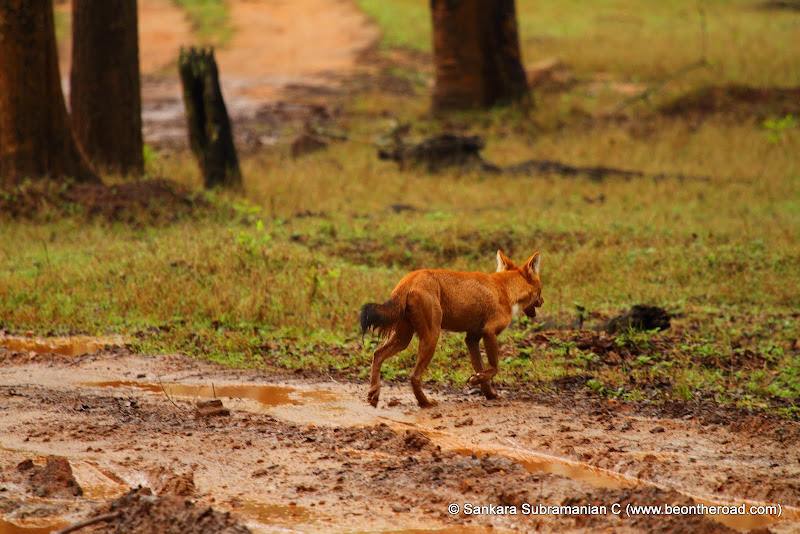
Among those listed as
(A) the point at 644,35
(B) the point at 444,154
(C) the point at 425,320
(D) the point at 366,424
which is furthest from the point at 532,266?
(A) the point at 644,35

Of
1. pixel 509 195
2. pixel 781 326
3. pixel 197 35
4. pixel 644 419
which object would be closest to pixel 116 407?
pixel 644 419

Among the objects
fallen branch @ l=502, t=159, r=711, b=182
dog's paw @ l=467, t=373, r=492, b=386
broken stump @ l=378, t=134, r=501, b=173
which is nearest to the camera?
dog's paw @ l=467, t=373, r=492, b=386

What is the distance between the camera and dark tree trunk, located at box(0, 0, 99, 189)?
1073cm

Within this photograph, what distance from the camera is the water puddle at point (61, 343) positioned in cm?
701

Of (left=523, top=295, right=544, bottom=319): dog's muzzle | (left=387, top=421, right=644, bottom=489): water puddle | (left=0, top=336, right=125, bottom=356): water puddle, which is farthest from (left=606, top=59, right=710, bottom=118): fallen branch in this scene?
(left=387, top=421, right=644, bottom=489): water puddle

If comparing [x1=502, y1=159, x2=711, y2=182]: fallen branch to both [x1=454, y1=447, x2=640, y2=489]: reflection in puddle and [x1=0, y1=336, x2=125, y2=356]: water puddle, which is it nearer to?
[x1=0, y1=336, x2=125, y2=356]: water puddle

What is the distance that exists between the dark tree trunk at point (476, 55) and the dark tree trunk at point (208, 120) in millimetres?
7096

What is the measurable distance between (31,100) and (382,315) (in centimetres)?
749

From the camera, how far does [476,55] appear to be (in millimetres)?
18656

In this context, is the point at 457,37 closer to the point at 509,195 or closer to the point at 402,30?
the point at 509,195

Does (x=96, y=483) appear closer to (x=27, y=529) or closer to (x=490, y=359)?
(x=27, y=529)

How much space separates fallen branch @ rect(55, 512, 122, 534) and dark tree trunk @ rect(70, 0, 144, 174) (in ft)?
32.7

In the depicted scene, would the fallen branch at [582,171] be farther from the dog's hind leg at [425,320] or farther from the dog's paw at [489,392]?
the dog's hind leg at [425,320]

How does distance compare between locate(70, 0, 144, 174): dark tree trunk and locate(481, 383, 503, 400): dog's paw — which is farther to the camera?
locate(70, 0, 144, 174): dark tree trunk
